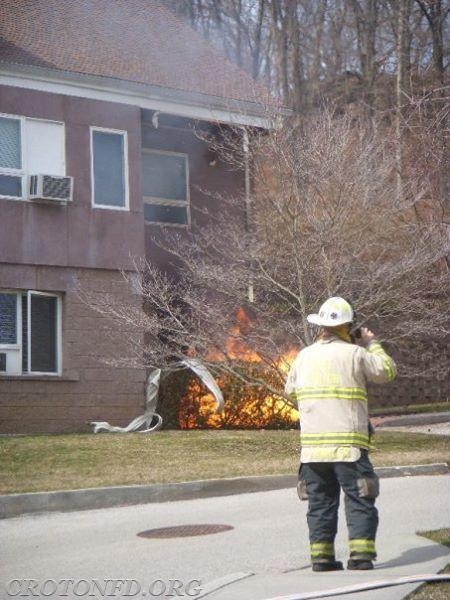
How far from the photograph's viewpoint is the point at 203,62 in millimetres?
24219

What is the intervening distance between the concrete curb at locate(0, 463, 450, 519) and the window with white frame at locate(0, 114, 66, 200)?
26.8 feet

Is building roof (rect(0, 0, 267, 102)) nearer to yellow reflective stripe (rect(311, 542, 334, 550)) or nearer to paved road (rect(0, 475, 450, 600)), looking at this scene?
paved road (rect(0, 475, 450, 600))

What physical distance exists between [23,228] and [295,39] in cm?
1910

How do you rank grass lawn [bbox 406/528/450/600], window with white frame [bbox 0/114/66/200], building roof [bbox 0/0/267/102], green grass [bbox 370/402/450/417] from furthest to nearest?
green grass [bbox 370/402/450/417] → building roof [bbox 0/0/267/102] → window with white frame [bbox 0/114/66/200] → grass lawn [bbox 406/528/450/600]

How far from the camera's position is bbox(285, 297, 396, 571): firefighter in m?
7.93

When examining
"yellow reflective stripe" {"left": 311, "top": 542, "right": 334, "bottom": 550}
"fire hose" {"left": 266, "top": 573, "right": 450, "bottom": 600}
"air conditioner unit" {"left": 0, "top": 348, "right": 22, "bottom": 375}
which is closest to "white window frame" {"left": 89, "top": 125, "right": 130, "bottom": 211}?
"air conditioner unit" {"left": 0, "top": 348, "right": 22, "bottom": 375}

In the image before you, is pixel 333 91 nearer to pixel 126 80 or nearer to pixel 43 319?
pixel 126 80

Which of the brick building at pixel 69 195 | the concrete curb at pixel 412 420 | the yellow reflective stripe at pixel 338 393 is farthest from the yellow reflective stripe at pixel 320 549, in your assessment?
the concrete curb at pixel 412 420

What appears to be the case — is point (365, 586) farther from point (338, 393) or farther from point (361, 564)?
point (338, 393)

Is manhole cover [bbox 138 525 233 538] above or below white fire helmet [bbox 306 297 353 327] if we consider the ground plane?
below

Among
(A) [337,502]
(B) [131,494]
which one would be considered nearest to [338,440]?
(A) [337,502]

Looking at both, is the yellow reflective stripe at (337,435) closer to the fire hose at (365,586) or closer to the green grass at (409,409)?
the fire hose at (365,586)

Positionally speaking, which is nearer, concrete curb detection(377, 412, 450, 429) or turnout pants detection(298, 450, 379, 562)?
turnout pants detection(298, 450, 379, 562)

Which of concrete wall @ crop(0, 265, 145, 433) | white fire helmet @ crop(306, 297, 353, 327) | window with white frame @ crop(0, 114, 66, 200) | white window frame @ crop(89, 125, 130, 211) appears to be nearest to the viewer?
white fire helmet @ crop(306, 297, 353, 327)
